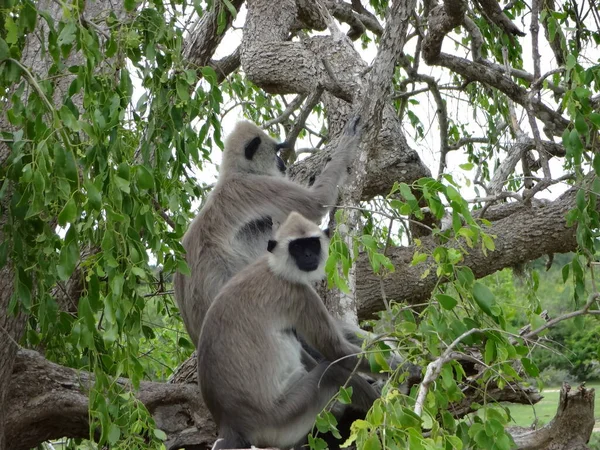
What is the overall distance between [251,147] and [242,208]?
0.56 metres

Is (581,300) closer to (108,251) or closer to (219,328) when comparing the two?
(219,328)

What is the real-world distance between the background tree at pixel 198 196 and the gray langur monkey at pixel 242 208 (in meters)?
0.29

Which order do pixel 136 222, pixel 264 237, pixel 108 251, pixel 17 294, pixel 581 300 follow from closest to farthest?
pixel 108 251
pixel 136 222
pixel 17 294
pixel 581 300
pixel 264 237

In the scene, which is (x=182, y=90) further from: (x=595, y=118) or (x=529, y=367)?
(x=529, y=367)

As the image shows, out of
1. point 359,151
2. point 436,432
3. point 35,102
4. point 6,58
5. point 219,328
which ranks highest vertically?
point 6,58

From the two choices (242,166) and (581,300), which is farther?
(242,166)

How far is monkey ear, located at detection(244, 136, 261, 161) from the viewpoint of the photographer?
5.66m

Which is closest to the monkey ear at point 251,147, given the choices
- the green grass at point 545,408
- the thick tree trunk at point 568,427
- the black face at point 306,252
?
the black face at point 306,252

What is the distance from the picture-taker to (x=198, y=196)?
452 cm

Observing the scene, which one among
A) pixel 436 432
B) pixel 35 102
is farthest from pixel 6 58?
pixel 436 432

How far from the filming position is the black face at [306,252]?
4.10 meters

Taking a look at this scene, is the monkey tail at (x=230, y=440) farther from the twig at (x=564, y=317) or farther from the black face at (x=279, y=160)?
the black face at (x=279, y=160)

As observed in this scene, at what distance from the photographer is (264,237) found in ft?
17.7

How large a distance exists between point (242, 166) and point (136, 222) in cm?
266
